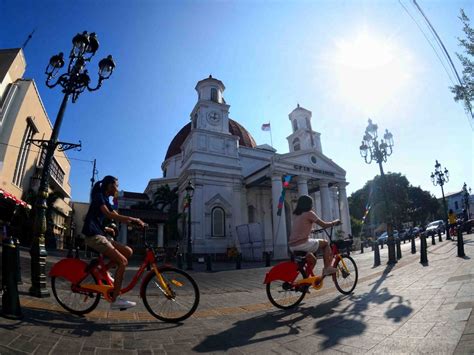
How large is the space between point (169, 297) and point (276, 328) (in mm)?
1479

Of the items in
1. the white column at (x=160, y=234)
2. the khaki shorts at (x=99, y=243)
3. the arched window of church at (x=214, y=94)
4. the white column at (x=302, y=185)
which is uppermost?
the arched window of church at (x=214, y=94)

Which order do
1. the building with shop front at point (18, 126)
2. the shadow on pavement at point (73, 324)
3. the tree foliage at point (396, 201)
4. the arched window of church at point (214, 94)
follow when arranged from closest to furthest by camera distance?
the shadow on pavement at point (73, 324)
the building with shop front at point (18, 126)
the arched window of church at point (214, 94)
the tree foliage at point (396, 201)

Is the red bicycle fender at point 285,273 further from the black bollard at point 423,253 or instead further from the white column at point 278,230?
the white column at point 278,230

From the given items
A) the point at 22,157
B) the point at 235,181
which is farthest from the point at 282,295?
the point at 22,157

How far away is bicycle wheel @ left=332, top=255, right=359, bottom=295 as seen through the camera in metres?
4.91

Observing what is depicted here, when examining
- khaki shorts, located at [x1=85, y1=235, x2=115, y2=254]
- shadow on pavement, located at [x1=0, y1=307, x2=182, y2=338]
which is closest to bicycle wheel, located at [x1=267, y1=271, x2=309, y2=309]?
shadow on pavement, located at [x1=0, y1=307, x2=182, y2=338]

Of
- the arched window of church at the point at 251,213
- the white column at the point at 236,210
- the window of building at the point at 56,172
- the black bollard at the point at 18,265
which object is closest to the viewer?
the black bollard at the point at 18,265

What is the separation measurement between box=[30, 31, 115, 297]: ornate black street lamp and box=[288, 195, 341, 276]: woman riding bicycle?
4616 mm

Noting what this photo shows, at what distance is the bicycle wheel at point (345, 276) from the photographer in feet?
16.1

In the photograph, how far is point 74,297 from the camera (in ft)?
12.7

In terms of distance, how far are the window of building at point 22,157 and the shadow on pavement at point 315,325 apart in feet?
77.4

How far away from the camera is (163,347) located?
2668mm

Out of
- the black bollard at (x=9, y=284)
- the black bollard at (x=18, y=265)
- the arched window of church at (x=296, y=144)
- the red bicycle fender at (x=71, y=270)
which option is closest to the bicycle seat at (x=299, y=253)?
the red bicycle fender at (x=71, y=270)

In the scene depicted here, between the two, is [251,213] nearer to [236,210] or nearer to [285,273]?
[236,210]
